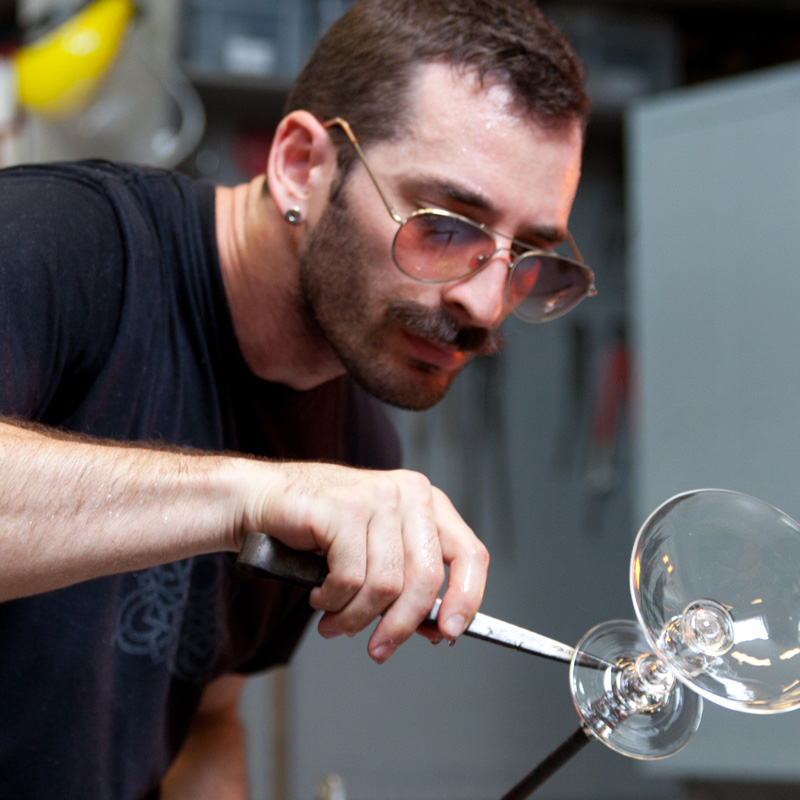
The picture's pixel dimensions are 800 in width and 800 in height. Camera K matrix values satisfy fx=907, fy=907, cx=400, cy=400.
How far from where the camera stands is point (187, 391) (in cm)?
96

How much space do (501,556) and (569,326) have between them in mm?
715

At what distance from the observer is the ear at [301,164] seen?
1065 mm

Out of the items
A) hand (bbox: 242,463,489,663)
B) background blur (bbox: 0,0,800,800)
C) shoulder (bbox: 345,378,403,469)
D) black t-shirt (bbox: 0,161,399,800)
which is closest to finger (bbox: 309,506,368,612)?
hand (bbox: 242,463,489,663)

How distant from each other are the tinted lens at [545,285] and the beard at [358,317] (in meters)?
0.07

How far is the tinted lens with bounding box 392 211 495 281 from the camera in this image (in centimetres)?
96

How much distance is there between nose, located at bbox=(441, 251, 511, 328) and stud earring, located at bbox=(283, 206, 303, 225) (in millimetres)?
200

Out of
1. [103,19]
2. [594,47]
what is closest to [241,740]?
[103,19]

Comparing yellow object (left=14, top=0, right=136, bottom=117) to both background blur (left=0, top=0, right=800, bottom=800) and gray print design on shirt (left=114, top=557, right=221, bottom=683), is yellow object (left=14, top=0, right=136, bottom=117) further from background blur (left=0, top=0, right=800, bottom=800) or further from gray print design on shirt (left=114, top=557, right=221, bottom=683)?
gray print design on shirt (left=114, top=557, right=221, bottom=683)

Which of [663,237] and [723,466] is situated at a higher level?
[663,237]

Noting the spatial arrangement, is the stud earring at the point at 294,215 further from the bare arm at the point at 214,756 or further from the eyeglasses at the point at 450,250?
the bare arm at the point at 214,756

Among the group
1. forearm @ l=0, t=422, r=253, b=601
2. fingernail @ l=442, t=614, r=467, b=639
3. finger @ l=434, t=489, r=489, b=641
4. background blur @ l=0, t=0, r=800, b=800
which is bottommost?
background blur @ l=0, t=0, r=800, b=800

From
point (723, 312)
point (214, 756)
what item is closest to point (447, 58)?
point (214, 756)

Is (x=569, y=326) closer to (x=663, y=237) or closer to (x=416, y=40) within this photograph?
(x=663, y=237)

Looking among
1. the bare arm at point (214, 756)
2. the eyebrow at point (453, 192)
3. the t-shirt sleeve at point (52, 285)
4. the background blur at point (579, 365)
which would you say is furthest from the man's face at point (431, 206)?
the background blur at point (579, 365)
